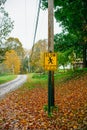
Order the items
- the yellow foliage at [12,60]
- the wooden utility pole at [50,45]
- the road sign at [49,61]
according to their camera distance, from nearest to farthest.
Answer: the road sign at [49,61] < the wooden utility pole at [50,45] < the yellow foliage at [12,60]

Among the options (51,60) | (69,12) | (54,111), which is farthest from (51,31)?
(69,12)

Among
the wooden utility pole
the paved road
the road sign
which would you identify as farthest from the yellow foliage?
the road sign

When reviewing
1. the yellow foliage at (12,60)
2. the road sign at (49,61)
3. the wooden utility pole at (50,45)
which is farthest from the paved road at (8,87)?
the yellow foliage at (12,60)

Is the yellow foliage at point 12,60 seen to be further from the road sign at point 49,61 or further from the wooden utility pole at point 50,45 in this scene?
the road sign at point 49,61

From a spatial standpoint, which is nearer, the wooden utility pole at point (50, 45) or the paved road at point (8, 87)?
the wooden utility pole at point (50, 45)

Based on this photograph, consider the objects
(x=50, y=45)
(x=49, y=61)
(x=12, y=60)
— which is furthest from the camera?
(x=12, y=60)

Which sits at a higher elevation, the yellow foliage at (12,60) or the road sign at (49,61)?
the yellow foliage at (12,60)

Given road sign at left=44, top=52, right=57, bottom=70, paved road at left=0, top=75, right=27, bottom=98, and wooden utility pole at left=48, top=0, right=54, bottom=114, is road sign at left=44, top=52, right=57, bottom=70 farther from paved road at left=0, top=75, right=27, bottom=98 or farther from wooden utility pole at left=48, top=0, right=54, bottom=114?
paved road at left=0, top=75, right=27, bottom=98

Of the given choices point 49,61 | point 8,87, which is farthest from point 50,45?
point 8,87

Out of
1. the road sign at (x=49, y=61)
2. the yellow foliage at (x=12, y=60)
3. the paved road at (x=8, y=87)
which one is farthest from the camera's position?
the yellow foliage at (x=12, y=60)

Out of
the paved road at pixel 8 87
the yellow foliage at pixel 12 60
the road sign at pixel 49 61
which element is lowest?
the paved road at pixel 8 87

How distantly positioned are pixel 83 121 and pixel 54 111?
2.47 m

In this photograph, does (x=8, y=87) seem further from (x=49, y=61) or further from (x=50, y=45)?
(x=49, y=61)

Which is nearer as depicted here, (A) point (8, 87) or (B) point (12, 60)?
(A) point (8, 87)
